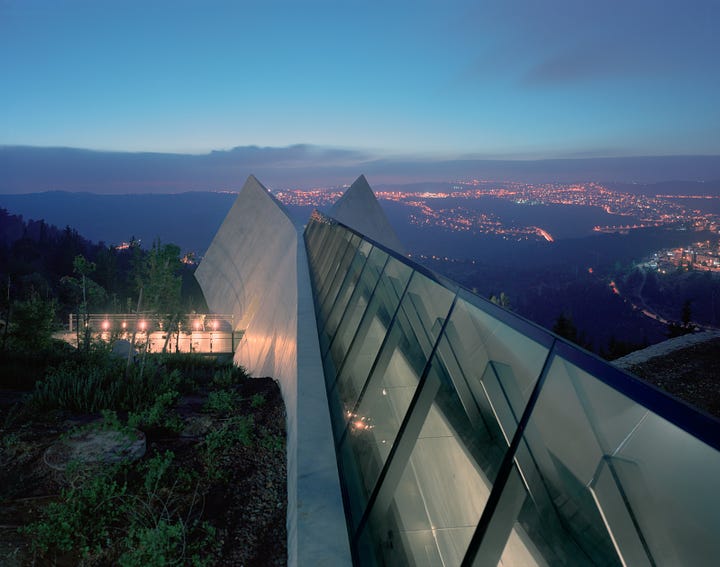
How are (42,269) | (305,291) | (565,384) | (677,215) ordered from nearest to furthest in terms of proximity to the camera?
(565,384)
(305,291)
(42,269)
(677,215)

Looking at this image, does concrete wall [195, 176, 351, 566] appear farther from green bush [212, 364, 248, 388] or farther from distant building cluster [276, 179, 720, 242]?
distant building cluster [276, 179, 720, 242]

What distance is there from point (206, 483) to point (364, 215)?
28785 millimetres

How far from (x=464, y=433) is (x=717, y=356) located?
56.0ft

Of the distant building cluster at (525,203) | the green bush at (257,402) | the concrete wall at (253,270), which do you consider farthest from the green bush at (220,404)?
the distant building cluster at (525,203)

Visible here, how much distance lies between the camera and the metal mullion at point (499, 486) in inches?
72.7

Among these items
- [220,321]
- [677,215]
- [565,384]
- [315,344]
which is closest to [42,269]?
[220,321]

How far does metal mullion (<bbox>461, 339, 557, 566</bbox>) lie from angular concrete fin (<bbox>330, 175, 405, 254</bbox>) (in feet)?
94.7

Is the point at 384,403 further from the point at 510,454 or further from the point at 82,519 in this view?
the point at 82,519

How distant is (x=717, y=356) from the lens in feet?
50.2

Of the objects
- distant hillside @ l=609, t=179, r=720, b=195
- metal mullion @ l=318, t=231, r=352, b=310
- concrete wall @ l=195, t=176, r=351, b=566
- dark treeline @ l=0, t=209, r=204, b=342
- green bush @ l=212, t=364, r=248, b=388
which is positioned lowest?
dark treeline @ l=0, t=209, r=204, b=342

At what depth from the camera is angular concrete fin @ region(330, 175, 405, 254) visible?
31.5 metres

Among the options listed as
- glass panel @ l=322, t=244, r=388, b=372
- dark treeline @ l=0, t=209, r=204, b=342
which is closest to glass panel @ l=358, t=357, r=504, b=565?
glass panel @ l=322, t=244, r=388, b=372

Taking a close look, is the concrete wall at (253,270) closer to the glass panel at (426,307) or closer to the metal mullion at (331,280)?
the metal mullion at (331,280)

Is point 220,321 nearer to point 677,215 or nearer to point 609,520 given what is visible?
point 609,520
